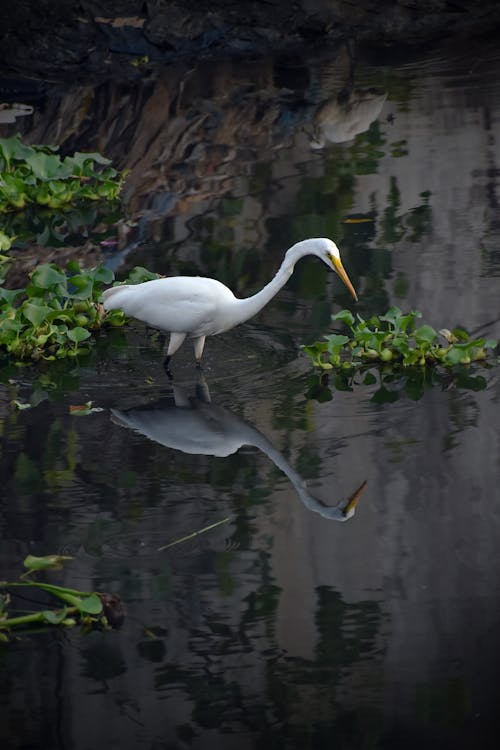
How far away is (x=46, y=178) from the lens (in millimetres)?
9352

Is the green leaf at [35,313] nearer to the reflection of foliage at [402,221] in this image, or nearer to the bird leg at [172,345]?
the bird leg at [172,345]

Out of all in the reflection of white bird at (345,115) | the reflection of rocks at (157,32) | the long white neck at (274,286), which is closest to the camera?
the long white neck at (274,286)

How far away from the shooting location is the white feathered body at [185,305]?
6.45 metres

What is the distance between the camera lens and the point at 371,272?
25.4ft

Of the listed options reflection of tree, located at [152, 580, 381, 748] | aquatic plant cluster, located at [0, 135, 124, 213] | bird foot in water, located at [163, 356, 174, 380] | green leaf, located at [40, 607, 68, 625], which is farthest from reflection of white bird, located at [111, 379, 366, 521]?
aquatic plant cluster, located at [0, 135, 124, 213]

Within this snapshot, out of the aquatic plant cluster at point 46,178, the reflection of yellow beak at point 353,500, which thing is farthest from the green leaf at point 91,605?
the aquatic plant cluster at point 46,178

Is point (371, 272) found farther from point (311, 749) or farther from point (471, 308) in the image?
point (311, 749)

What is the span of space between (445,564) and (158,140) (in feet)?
22.9

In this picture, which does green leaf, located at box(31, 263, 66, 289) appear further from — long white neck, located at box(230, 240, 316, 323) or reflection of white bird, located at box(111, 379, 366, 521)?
long white neck, located at box(230, 240, 316, 323)

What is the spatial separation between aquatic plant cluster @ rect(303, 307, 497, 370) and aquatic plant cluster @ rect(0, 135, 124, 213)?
10.0ft

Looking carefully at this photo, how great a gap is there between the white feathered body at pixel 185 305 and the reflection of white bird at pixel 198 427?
0.96 ft

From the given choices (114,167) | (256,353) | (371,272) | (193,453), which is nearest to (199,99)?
(114,167)

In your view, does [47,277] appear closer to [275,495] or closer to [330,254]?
[330,254]

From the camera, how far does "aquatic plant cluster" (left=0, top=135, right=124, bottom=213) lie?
30.5ft
